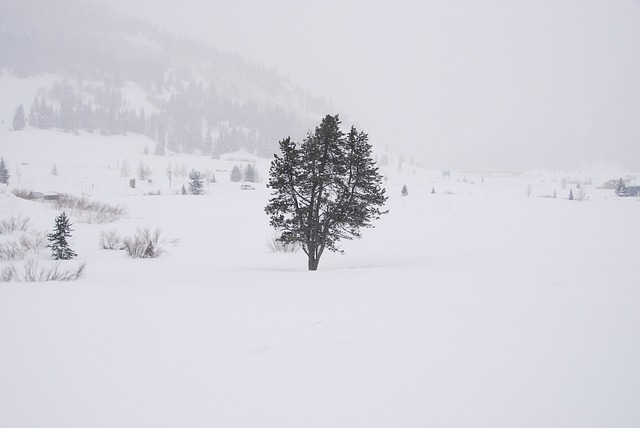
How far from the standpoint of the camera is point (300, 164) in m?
15.0

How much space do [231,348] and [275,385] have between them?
1.29 m

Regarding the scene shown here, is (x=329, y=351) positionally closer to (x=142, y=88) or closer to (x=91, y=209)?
(x=91, y=209)

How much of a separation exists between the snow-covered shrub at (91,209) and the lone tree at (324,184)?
26.1 metres

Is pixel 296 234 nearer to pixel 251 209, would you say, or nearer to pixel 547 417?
pixel 547 417

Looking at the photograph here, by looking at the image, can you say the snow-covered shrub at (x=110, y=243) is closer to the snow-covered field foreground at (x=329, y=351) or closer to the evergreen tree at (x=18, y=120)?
the snow-covered field foreground at (x=329, y=351)

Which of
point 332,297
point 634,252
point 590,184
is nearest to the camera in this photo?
point 332,297

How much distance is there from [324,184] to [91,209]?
106 ft

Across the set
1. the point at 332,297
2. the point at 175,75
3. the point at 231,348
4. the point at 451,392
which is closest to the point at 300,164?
the point at 332,297

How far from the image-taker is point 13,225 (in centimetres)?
2467

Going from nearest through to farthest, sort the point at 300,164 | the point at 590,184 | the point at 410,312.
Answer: the point at 410,312 < the point at 300,164 < the point at 590,184

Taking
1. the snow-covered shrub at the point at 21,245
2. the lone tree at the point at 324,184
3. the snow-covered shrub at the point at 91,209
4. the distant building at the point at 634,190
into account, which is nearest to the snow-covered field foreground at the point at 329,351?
the lone tree at the point at 324,184

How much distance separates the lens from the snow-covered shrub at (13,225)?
24192mm

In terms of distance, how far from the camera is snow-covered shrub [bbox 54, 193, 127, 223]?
32.2 m

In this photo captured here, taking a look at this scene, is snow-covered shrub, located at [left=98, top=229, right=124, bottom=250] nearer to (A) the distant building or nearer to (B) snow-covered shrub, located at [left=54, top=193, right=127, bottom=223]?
(B) snow-covered shrub, located at [left=54, top=193, right=127, bottom=223]
